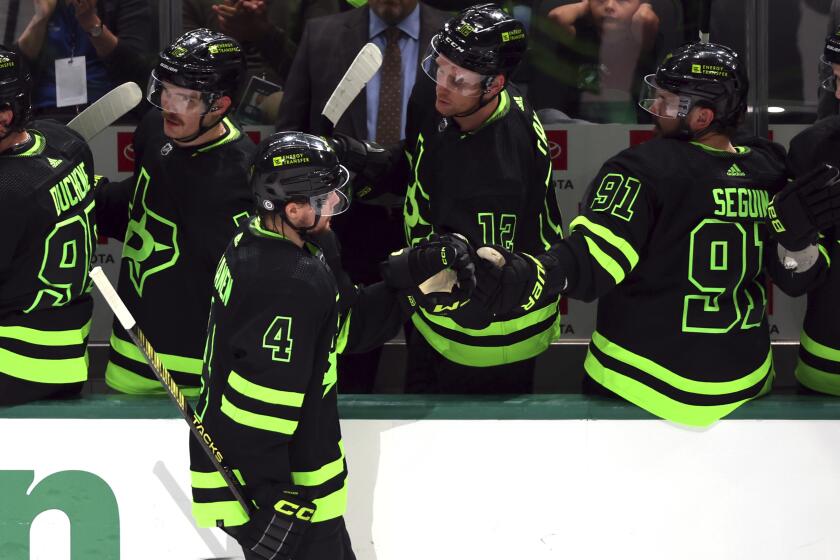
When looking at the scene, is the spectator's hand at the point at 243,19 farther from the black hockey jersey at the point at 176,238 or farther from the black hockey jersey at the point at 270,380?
the black hockey jersey at the point at 270,380

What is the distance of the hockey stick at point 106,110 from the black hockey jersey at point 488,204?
73 centimetres

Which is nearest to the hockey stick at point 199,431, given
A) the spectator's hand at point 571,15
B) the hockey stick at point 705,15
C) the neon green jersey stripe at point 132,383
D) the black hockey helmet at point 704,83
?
the neon green jersey stripe at point 132,383

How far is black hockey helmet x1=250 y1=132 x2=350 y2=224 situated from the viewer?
8.61 ft

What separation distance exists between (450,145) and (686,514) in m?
1.02

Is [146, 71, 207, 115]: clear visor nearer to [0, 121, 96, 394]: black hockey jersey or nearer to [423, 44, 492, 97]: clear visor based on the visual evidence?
[0, 121, 96, 394]: black hockey jersey

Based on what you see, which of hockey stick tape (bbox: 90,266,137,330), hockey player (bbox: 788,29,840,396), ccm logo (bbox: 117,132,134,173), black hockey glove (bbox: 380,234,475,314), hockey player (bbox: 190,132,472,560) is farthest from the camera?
ccm logo (bbox: 117,132,134,173)

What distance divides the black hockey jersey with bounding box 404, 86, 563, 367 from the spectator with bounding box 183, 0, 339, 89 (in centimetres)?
84

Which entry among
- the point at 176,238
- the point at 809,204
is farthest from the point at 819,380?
the point at 176,238

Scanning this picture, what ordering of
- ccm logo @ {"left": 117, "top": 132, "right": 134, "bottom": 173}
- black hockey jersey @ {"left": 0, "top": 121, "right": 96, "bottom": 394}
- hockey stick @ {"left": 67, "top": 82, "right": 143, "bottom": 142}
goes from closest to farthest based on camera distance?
black hockey jersey @ {"left": 0, "top": 121, "right": 96, "bottom": 394} < hockey stick @ {"left": 67, "top": 82, "right": 143, "bottom": 142} < ccm logo @ {"left": 117, "top": 132, "right": 134, "bottom": 173}

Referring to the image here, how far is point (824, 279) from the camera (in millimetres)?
3111

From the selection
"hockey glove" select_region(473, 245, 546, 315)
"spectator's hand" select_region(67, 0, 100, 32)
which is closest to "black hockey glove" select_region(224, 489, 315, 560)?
"hockey glove" select_region(473, 245, 546, 315)

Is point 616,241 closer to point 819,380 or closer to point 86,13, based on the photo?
point 819,380

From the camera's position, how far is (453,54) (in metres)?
3.14

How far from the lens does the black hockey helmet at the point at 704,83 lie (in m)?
2.98
